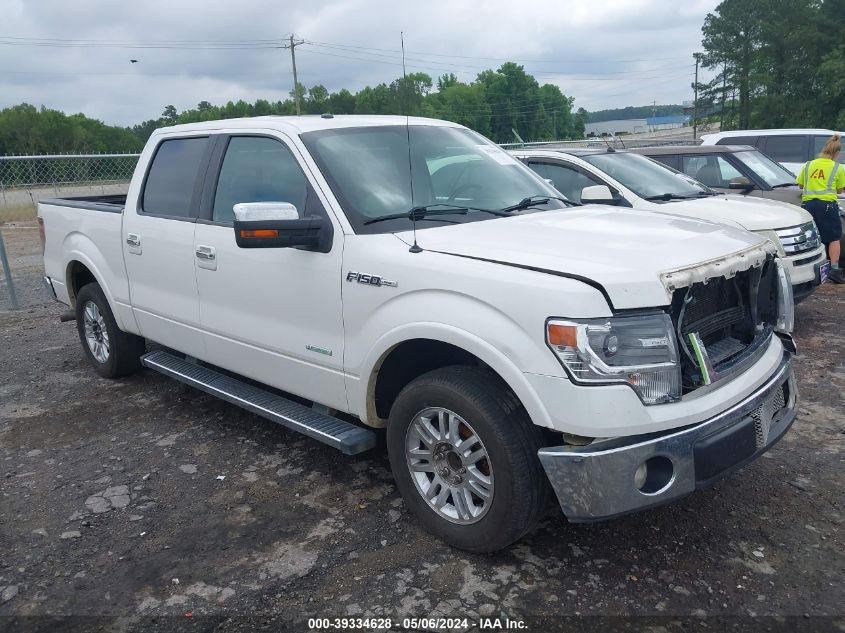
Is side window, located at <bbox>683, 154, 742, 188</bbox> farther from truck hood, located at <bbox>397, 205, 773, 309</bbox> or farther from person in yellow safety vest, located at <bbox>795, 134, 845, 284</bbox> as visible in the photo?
truck hood, located at <bbox>397, 205, 773, 309</bbox>

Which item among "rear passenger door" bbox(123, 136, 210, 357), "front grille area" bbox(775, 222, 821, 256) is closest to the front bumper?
"rear passenger door" bbox(123, 136, 210, 357)

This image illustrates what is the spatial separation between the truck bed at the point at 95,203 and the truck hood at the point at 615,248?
3.12 meters

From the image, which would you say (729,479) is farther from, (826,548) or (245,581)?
(245,581)

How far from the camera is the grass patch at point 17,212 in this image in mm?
17033

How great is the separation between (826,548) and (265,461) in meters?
3.01

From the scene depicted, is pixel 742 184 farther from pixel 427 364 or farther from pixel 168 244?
pixel 168 244

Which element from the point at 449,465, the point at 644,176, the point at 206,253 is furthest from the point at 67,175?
the point at 449,465

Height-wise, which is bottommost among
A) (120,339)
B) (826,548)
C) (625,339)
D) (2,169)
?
(826,548)

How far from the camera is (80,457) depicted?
4.68 metres

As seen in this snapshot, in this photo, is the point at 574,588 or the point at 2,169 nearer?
the point at 574,588

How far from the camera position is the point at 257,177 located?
4.36 meters

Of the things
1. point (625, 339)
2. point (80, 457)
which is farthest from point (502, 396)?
point (80, 457)

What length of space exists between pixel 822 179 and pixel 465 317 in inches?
291

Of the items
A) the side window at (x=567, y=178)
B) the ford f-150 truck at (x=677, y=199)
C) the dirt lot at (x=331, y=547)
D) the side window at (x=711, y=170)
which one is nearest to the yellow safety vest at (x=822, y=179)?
the side window at (x=711, y=170)
